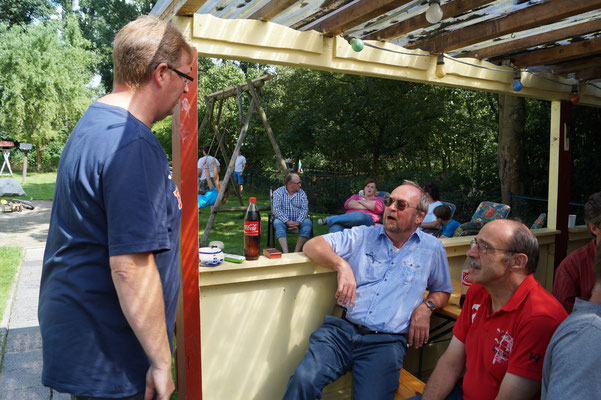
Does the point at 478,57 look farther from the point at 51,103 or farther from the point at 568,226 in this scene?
the point at 51,103

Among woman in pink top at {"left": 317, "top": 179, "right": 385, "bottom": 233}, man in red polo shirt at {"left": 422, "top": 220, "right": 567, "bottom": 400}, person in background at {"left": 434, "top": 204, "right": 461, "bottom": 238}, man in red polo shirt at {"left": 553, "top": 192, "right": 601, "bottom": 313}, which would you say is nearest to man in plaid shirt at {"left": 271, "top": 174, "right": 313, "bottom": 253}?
woman in pink top at {"left": 317, "top": 179, "right": 385, "bottom": 233}

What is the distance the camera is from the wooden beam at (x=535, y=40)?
10.7ft

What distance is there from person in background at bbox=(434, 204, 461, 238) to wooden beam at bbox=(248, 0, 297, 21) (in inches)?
150

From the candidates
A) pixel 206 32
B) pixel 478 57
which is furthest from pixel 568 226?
pixel 206 32

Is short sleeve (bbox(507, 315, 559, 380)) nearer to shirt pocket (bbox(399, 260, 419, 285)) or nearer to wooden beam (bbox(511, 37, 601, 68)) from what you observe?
shirt pocket (bbox(399, 260, 419, 285))

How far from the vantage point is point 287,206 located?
682 cm

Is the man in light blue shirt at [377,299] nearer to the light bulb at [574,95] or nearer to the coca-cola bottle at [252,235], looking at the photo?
the coca-cola bottle at [252,235]

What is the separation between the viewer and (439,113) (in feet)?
40.5

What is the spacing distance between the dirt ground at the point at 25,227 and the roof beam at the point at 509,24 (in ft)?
22.9

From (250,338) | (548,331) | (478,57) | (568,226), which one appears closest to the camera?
(548,331)

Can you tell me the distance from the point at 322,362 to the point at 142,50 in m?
1.88

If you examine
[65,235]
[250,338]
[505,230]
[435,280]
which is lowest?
[250,338]

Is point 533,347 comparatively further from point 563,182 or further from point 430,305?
point 563,182

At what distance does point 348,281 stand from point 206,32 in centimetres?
164
